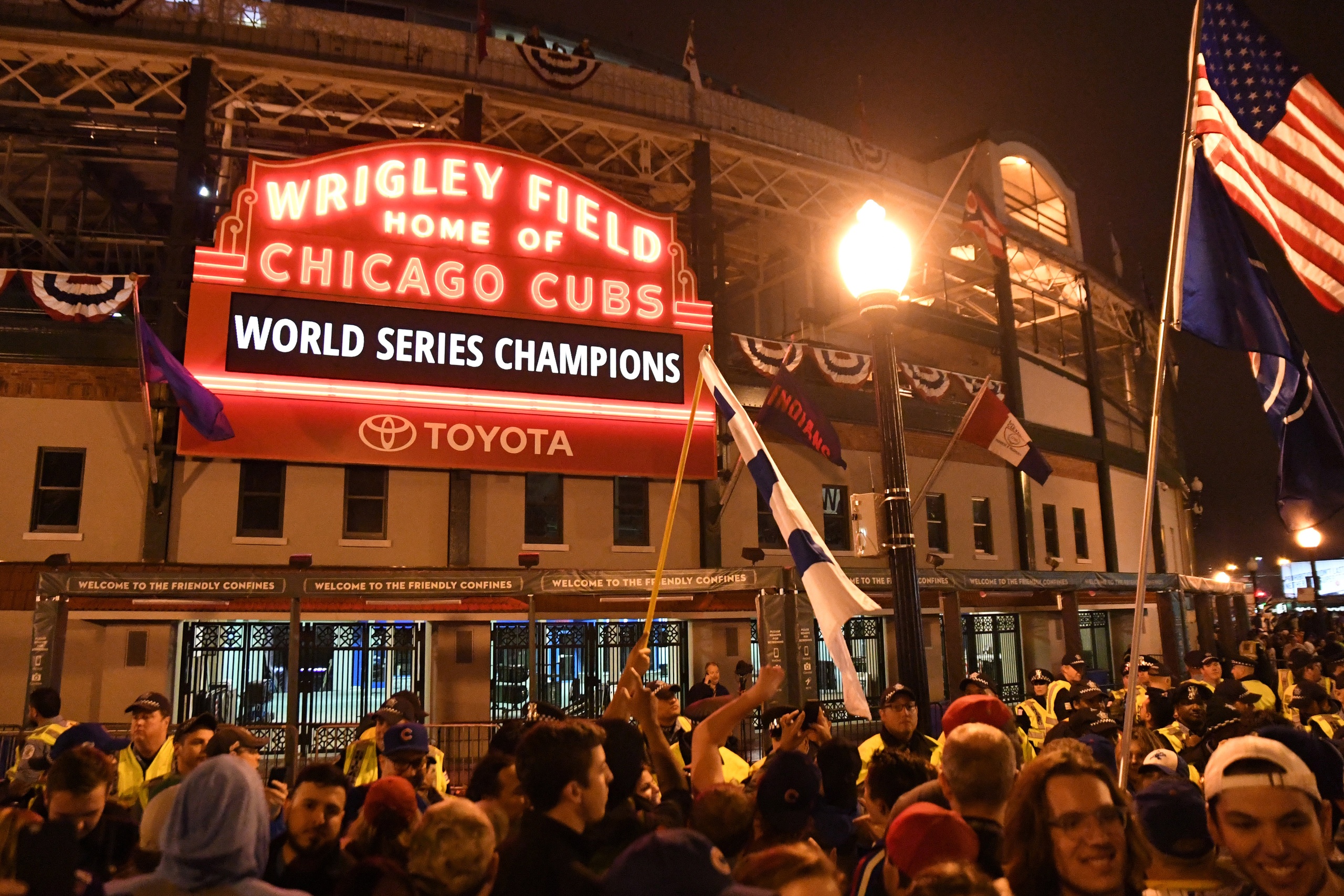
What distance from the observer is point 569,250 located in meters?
19.7

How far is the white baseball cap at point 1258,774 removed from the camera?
290 cm

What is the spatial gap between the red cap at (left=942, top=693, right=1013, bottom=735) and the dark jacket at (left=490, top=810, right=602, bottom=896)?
2.41m

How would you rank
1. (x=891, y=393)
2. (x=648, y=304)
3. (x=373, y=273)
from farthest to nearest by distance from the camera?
(x=648, y=304) → (x=373, y=273) → (x=891, y=393)

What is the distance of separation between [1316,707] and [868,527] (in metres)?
5.27

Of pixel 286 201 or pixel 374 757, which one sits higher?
pixel 286 201

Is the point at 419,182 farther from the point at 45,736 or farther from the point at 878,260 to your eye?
the point at 878,260

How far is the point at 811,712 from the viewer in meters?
5.78

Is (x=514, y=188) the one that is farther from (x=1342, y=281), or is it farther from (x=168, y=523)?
(x=1342, y=281)

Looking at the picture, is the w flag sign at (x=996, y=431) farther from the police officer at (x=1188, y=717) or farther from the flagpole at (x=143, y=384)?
the flagpole at (x=143, y=384)

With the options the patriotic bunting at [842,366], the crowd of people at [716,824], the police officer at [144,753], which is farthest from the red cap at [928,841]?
the patriotic bunting at [842,366]

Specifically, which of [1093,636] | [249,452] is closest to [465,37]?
[249,452]

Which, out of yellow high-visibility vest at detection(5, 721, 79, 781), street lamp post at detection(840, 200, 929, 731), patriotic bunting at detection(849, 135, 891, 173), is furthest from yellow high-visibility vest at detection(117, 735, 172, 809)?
patriotic bunting at detection(849, 135, 891, 173)

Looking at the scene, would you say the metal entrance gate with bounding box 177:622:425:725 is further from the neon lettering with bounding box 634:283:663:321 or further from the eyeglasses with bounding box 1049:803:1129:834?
the eyeglasses with bounding box 1049:803:1129:834

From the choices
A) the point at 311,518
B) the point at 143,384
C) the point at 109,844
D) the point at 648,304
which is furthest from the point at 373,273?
the point at 109,844
